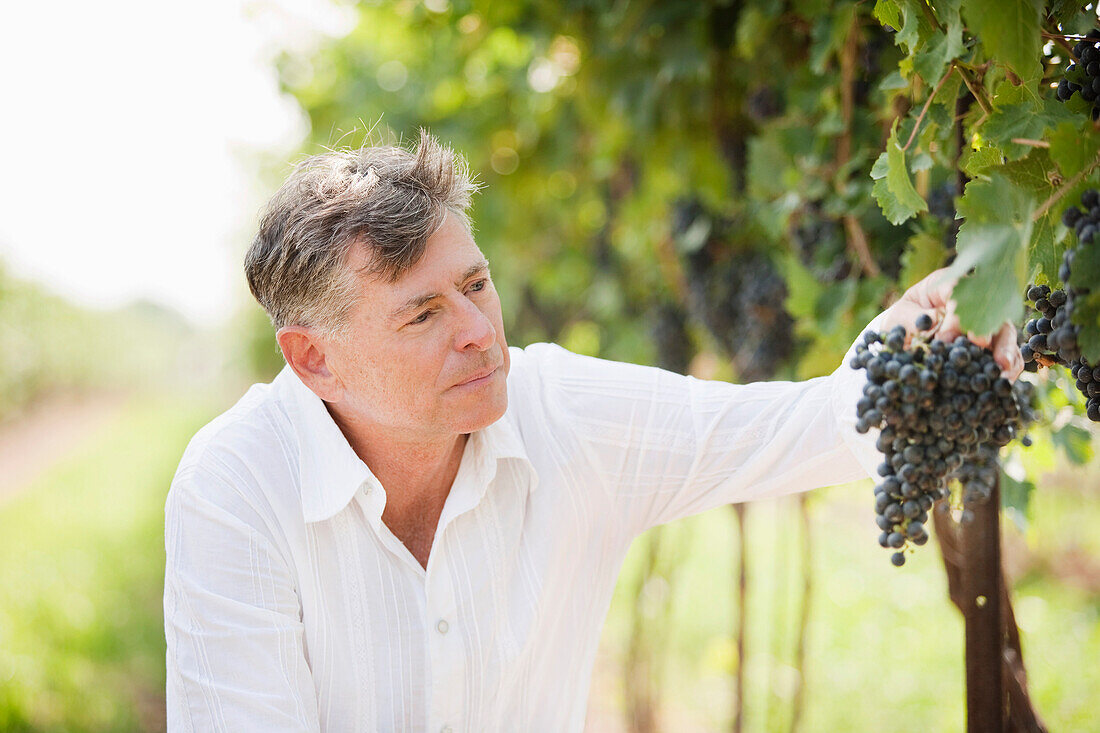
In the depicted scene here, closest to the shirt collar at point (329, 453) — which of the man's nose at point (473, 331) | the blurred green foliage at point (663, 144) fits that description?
the man's nose at point (473, 331)

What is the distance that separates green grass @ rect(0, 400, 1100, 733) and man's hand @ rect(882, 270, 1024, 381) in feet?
6.88

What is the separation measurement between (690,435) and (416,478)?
1.79 ft

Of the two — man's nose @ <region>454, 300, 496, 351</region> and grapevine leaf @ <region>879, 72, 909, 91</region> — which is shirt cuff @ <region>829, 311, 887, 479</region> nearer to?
grapevine leaf @ <region>879, 72, 909, 91</region>

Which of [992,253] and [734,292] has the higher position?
[734,292]

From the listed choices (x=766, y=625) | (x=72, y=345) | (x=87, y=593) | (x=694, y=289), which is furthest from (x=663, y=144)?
(x=72, y=345)

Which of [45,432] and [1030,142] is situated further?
[45,432]

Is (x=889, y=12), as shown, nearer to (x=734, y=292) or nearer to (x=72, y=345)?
(x=734, y=292)

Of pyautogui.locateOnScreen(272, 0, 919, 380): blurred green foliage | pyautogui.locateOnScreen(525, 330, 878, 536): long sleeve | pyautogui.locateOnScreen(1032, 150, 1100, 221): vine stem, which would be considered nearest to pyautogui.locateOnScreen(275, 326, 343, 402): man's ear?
pyautogui.locateOnScreen(525, 330, 878, 536): long sleeve

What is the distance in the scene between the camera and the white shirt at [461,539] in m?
1.55

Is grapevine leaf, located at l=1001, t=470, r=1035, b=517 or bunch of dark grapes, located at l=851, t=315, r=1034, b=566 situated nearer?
bunch of dark grapes, located at l=851, t=315, r=1034, b=566

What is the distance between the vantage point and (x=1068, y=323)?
3.25ft

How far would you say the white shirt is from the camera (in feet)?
5.08

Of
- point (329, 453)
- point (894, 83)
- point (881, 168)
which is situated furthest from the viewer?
point (329, 453)

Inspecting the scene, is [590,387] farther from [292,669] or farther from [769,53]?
[769,53]
